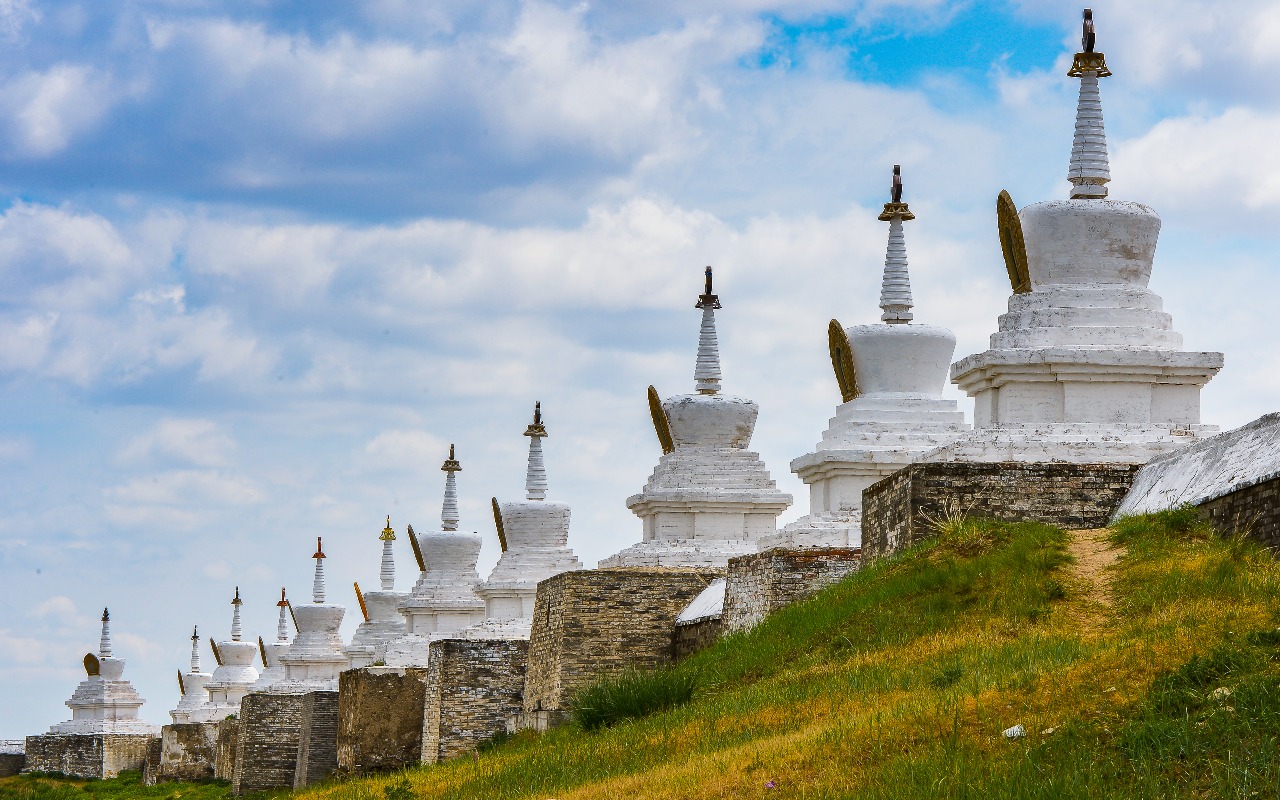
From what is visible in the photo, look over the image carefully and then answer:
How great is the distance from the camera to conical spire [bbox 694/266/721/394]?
29156 millimetres

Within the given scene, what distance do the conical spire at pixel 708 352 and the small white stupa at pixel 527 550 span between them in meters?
6.03

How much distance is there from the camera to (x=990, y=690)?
1088cm

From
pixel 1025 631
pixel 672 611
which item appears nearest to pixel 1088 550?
pixel 1025 631

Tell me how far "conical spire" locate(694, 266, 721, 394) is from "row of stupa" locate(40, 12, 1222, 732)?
0.07ft

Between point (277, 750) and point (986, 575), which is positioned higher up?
point (986, 575)

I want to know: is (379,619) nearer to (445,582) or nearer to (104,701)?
(445,582)

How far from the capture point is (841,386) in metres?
24.4

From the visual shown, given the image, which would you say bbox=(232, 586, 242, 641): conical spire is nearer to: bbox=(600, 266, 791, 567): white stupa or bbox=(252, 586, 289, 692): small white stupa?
bbox=(252, 586, 289, 692): small white stupa

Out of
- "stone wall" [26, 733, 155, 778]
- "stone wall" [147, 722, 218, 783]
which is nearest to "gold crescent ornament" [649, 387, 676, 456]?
"stone wall" [147, 722, 218, 783]

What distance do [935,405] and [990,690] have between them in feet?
42.2

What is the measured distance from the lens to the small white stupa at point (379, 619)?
42.7 meters

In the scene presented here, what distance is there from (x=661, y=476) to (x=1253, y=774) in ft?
64.8

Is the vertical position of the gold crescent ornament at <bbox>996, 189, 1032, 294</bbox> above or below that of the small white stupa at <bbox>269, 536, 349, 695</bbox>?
above

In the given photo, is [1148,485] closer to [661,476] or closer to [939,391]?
[939,391]
